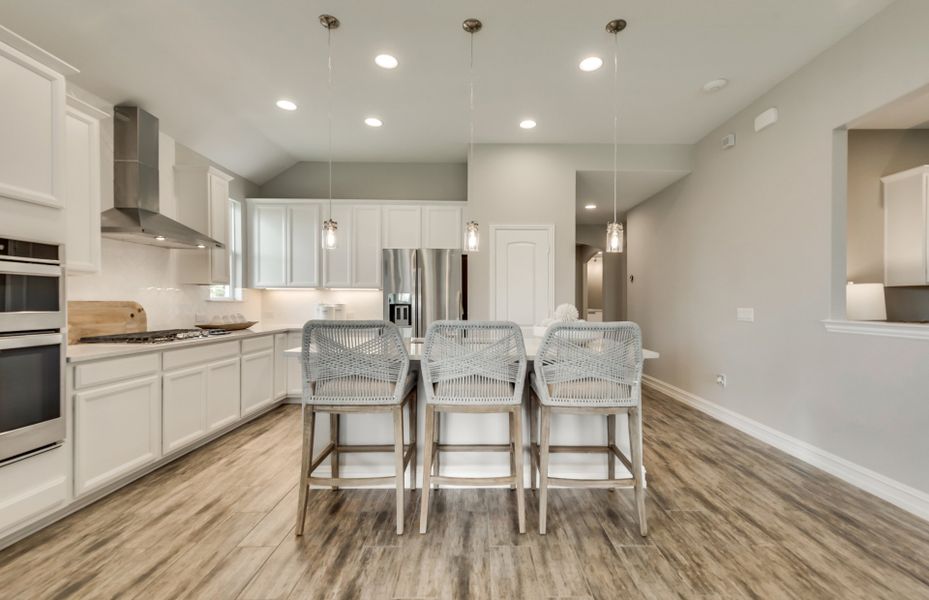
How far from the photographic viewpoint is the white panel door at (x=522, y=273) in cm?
449

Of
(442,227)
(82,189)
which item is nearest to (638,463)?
(82,189)

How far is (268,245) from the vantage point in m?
4.84

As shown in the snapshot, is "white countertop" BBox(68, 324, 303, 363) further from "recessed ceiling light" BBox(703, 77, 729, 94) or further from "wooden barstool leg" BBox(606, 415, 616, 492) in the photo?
"recessed ceiling light" BBox(703, 77, 729, 94)

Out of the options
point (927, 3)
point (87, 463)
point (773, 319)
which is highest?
point (927, 3)

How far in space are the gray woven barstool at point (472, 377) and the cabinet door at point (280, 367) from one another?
116 inches

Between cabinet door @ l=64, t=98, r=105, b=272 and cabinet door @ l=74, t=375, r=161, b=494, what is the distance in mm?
761

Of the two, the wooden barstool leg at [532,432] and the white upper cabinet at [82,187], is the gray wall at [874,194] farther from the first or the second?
the white upper cabinet at [82,187]

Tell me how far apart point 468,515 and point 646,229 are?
504 cm

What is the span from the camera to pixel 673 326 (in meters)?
4.80

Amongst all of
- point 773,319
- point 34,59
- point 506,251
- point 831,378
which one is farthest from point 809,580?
point 34,59

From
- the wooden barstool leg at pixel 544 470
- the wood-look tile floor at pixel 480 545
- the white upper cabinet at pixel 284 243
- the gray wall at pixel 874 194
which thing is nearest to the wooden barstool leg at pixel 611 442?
the wood-look tile floor at pixel 480 545

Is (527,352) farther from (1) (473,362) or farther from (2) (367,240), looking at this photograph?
(2) (367,240)

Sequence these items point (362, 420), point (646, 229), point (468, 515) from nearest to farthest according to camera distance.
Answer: point (468, 515) → point (362, 420) → point (646, 229)

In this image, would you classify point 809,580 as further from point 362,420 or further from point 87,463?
point 87,463
